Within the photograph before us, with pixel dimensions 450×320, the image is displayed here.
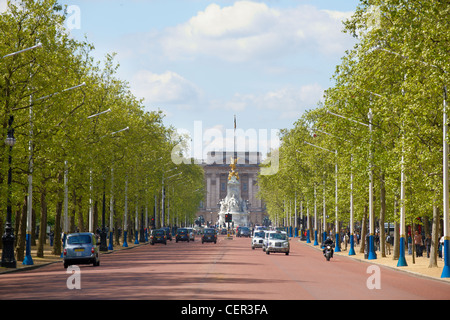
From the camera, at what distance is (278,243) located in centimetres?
6216

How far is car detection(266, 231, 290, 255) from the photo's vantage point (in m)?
61.7

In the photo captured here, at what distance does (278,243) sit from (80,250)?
22757mm

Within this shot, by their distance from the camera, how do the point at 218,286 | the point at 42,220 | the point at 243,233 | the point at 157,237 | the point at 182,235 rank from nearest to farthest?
1. the point at 218,286
2. the point at 42,220
3. the point at 157,237
4. the point at 182,235
5. the point at 243,233

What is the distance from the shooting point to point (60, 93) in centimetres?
4434

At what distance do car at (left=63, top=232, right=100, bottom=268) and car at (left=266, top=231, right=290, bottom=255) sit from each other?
2162cm

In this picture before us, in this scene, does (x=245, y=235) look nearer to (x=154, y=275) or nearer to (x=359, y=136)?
(x=359, y=136)

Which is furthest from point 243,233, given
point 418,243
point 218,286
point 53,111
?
point 218,286

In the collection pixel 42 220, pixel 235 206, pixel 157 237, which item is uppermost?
pixel 235 206

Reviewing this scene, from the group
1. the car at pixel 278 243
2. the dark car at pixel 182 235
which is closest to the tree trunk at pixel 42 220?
the car at pixel 278 243

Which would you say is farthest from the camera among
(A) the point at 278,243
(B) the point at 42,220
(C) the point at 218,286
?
(A) the point at 278,243

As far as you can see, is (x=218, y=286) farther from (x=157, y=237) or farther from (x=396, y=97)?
(x=157, y=237)

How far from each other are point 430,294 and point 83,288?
10197mm
